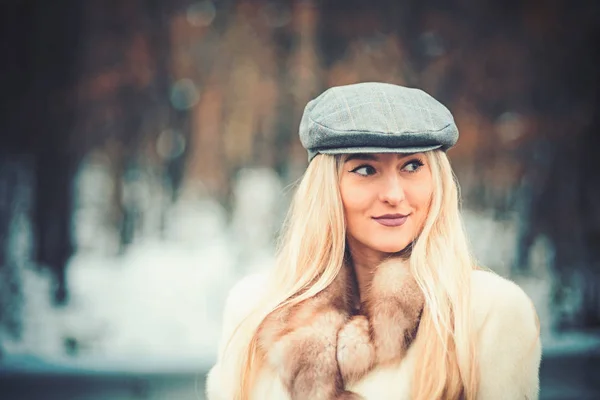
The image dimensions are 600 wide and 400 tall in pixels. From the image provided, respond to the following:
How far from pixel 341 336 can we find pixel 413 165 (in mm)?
492

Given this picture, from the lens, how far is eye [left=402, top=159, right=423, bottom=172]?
5.09 ft

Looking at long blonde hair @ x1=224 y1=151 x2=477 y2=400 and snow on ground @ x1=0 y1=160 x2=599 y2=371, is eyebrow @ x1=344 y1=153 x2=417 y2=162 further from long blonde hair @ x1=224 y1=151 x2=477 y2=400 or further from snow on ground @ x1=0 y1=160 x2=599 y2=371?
snow on ground @ x1=0 y1=160 x2=599 y2=371

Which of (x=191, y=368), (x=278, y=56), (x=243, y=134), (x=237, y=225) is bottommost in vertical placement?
(x=191, y=368)

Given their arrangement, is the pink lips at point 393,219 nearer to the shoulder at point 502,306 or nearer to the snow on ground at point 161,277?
the shoulder at point 502,306

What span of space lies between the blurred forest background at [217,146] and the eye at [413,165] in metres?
2.74

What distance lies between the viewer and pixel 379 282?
1562 millimetres

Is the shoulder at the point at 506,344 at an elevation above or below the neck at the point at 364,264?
below

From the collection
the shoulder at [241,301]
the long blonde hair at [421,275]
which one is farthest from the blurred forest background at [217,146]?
the long blonde hair at [421,275]

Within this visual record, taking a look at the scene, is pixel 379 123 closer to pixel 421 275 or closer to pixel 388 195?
pixel 388 195

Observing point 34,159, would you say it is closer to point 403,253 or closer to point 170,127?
point 170,127

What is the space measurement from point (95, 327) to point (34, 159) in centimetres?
128

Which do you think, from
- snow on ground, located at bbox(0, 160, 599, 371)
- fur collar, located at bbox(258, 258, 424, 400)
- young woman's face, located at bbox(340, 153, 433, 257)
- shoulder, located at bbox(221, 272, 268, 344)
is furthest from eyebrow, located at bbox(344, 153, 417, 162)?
snow on ground, located at bbox(0, 160, 599, 371)

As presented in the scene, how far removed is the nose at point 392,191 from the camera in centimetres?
152

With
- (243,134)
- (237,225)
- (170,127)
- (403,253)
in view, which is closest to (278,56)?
(243,134)
